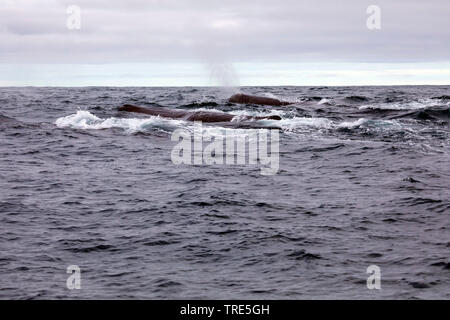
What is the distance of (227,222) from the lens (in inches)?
529

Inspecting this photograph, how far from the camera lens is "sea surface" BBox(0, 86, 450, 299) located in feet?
32.2

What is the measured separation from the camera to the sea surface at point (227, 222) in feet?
32.2

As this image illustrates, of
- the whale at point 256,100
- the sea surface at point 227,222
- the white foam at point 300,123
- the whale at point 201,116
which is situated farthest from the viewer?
the whale at point 256,100

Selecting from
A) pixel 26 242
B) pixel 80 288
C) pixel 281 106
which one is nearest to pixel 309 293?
pixel 80 288
